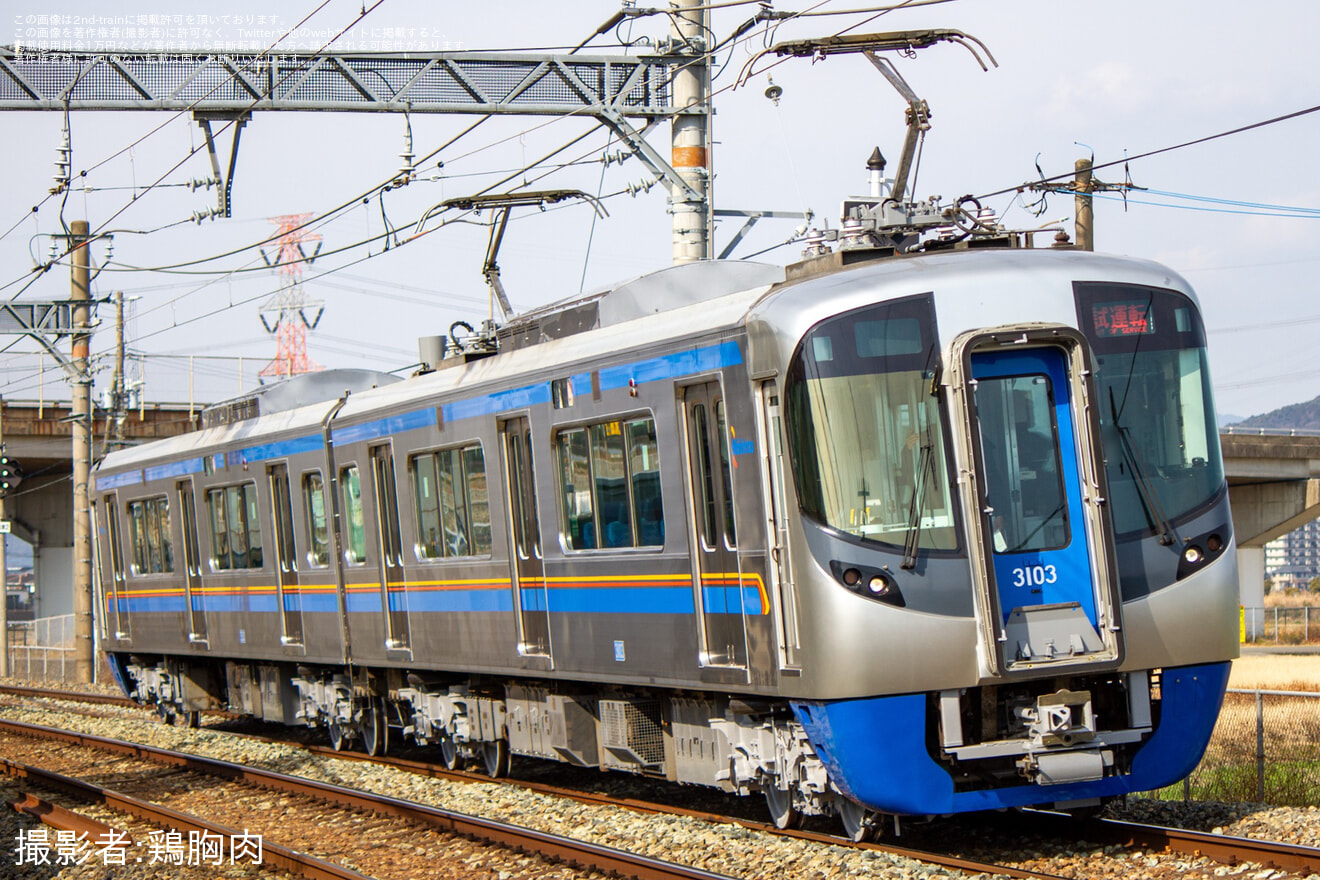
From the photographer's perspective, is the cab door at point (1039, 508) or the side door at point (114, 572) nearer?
the cab door at point (1039, 508)

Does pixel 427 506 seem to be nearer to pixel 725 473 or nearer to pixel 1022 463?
pixel 725 473

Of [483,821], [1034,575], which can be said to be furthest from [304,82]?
[1034,575]

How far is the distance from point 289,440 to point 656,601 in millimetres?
7143

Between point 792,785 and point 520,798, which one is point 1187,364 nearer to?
point 792,785

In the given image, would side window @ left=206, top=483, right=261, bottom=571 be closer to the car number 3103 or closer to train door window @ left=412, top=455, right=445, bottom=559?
train door window @ left=412, top=455, right=445, bottom=559

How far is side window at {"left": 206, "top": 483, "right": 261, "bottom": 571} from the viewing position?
17.6 meters

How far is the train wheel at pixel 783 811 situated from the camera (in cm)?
975

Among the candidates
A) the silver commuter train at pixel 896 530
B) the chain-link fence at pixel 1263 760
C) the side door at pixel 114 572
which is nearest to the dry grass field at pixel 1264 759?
the chain-link fence at pixel 1263 760

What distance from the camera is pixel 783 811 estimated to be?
9.79 meters

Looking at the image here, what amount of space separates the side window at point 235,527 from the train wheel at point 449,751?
3.93 meters

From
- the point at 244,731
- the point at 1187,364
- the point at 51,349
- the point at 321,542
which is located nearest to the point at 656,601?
the point at 1187,364

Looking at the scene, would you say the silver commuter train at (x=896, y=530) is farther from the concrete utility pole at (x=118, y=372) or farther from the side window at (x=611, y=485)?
the concrete utility pole at (x=118, y=372)

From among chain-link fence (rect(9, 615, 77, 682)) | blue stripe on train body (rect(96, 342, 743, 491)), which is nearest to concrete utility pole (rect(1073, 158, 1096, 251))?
blue stripe on train body (rect(96, 342, 743, 491))

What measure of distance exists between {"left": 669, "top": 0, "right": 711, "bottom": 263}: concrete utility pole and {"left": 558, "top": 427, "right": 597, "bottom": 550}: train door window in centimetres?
346
